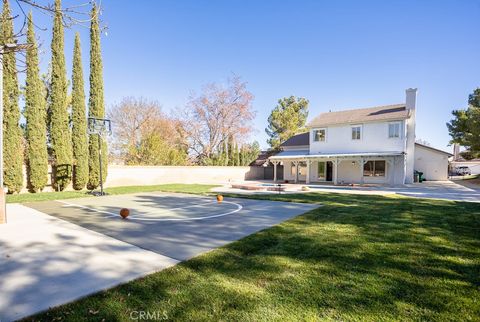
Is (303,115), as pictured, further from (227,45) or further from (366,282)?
(366,282)

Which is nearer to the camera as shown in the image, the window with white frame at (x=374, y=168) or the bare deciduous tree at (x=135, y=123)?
the window with white frame at (x=374, y=168)

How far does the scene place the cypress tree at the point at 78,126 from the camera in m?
16.0

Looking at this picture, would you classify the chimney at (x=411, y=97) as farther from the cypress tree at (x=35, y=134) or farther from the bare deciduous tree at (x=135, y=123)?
the cypress tree at (x=35, y=134)

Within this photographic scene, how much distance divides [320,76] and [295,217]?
1739cm

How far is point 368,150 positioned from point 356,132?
1884mm

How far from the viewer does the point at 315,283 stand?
3.17 meters

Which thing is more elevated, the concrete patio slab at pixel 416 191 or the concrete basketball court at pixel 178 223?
the concrete basketball court at pixel 178 223

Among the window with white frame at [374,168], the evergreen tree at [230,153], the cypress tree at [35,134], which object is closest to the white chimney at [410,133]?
the window with white frame at [374,168]

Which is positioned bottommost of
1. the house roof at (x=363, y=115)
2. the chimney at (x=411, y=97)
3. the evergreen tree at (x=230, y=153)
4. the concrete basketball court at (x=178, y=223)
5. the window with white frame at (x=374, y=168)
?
the concrete basketball court at (x=178, y=223)

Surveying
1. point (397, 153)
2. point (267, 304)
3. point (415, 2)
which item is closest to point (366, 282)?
point (267, 304)

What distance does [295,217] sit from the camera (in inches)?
291

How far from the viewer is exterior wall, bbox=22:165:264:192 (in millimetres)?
18297

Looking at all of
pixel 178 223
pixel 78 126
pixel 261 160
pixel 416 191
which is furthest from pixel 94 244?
pixel 261 160

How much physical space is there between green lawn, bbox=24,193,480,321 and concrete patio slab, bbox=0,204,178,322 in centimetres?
32
